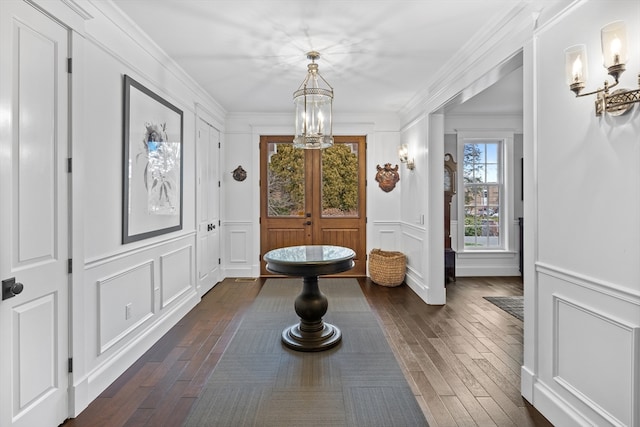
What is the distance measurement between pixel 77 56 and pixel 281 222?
3.84m

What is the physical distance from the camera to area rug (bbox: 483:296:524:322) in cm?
388

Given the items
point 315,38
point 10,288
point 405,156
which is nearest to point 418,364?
point 10,288

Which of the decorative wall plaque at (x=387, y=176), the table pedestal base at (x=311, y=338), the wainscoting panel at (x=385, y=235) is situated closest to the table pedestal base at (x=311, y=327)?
the table pedestal base at (x=311, y=338)

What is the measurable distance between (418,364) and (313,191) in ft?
11.2

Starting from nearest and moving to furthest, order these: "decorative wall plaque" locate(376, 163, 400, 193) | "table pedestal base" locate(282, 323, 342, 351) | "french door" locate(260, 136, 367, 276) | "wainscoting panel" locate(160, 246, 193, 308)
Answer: "table pedestal base" locate(282, 323, 342, 351), "wainscoting panel" locate(160, 246, 193, 308), "decorative wall plaque" locate(376, 163, 400, 193), "french door" locate(260, 136, 367, 276)

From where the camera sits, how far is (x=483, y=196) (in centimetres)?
576

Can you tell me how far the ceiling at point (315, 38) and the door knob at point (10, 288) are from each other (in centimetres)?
192

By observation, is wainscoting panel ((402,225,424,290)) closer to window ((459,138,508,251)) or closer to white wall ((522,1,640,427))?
window ((459,138,508,251))

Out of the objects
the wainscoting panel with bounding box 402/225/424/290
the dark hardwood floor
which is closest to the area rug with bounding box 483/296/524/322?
the dark hardwood floor

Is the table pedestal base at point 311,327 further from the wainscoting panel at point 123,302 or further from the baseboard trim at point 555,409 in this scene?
the baseboard trim at point 555,409

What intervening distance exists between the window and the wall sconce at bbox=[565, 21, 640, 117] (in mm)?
4210

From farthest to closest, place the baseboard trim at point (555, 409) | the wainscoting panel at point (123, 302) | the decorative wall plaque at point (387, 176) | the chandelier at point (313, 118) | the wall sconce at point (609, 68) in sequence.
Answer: the decorative wall plaque at point (387, 176), the chandelier at point (313, 118), the wainscoting panel at point (123, 302), the baseboard trim at point (555, 409), the wall sconce at point (609, 68)

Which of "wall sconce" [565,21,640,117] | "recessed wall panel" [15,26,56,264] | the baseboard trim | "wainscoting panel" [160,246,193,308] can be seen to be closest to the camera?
"wall sconce" [565,21,640,117]

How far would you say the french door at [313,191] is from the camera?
18.5 feet
